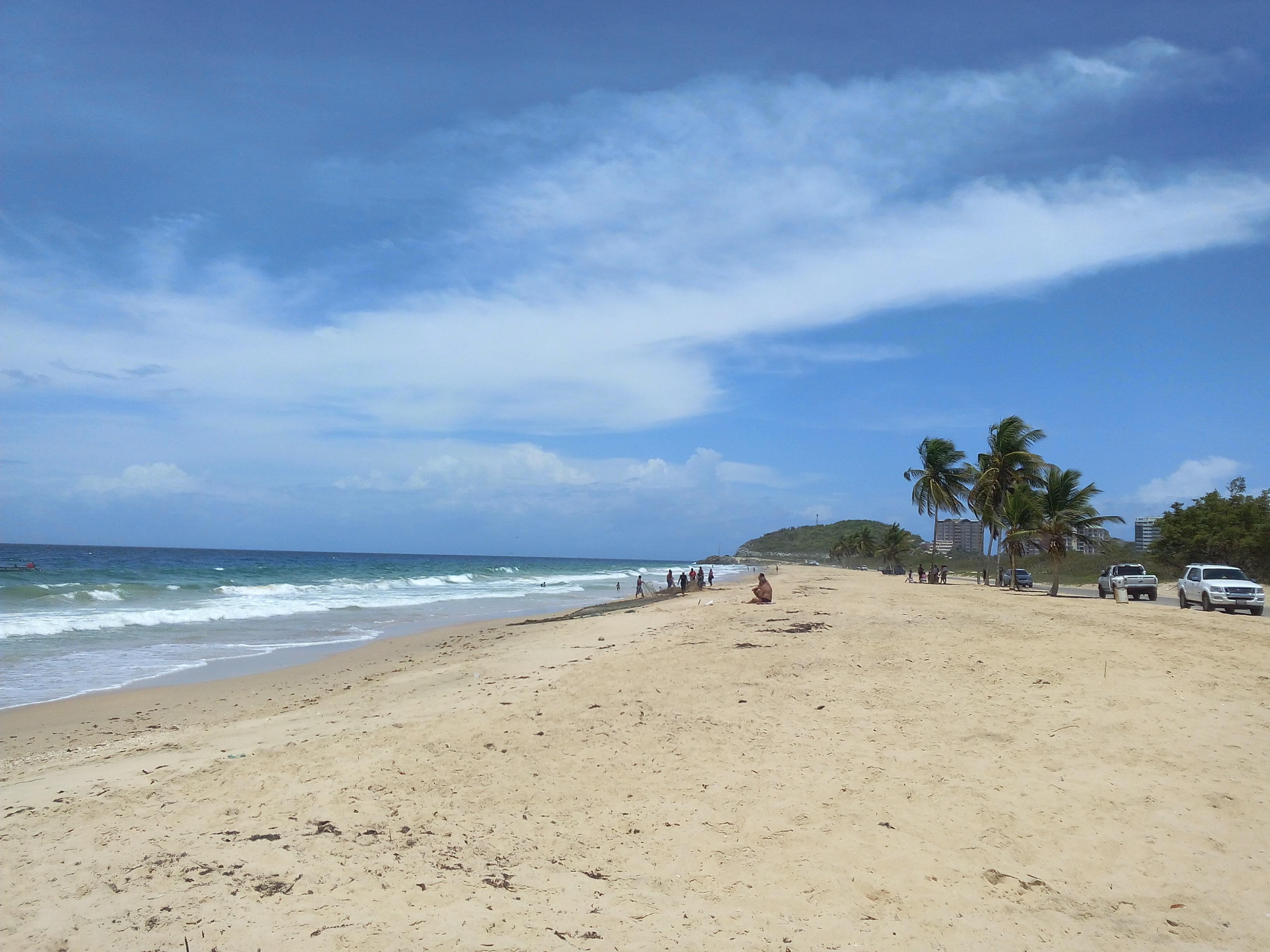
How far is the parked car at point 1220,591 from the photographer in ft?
70.4

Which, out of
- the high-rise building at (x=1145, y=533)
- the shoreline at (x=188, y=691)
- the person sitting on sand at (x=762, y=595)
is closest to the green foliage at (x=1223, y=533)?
the high-rise building at (x=1145, y=533)

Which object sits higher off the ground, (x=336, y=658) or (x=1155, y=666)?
(x=1155, y=666)

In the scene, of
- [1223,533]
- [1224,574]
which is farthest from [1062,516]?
[1223,533]

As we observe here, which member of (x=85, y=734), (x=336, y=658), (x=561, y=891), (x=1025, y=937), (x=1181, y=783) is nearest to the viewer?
(x=1025, y=937)

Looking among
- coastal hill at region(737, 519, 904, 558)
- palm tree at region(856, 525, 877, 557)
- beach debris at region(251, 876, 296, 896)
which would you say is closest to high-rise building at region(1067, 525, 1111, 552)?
beach debris at region(251, 876, 296, 896)

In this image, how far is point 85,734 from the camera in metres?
9.68

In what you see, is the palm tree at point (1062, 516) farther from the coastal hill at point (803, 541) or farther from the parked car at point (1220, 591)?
the coastal hill at point (803, 541)

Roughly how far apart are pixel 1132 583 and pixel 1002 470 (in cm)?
1408

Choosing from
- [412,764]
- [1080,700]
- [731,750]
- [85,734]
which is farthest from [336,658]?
[1080,700]

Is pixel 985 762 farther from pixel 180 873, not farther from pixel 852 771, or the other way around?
pixel 180 873

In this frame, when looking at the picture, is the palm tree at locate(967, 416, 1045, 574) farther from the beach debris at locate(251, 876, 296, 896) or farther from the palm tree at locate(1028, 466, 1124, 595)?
the beach debris at locate(251, 876, 296, 896)

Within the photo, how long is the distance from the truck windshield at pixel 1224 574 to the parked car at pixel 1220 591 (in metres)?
0.01

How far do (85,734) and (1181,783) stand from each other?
1209cm

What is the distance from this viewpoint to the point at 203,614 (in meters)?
26.3
